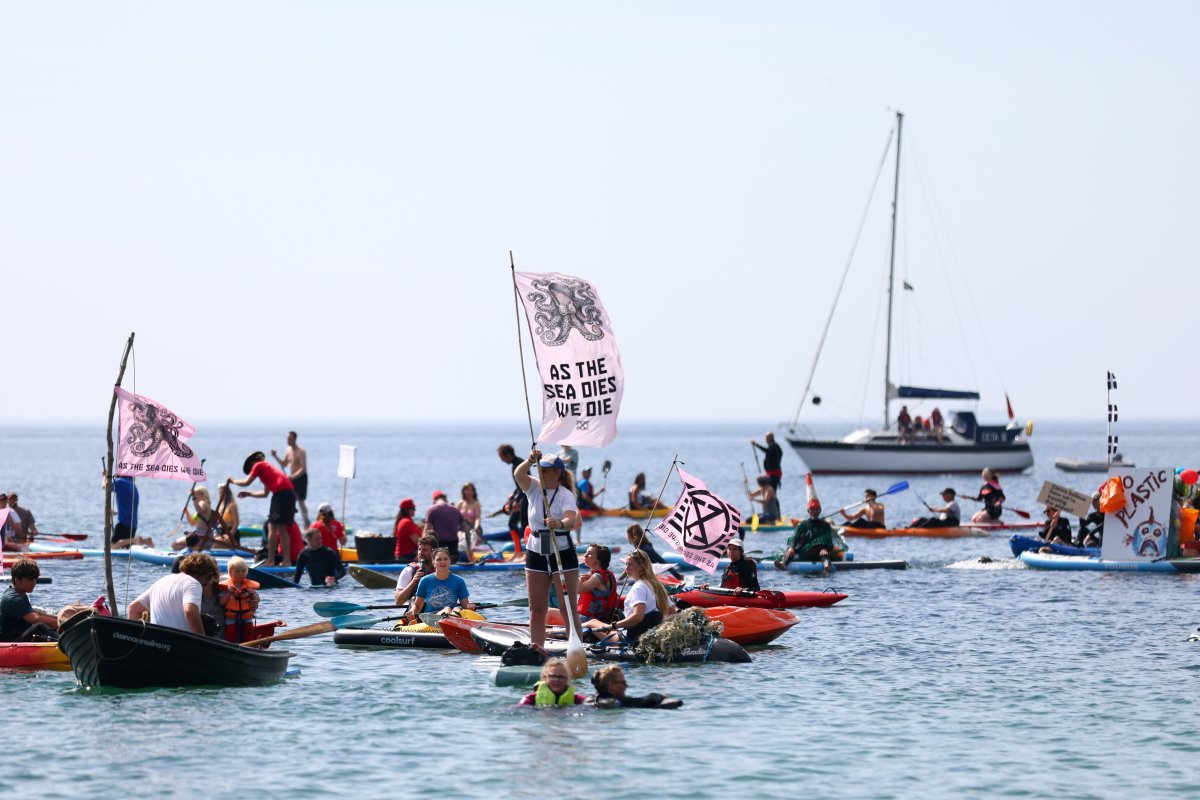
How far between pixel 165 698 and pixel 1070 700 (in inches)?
362

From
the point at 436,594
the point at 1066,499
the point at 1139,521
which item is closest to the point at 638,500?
the point at 1066,499

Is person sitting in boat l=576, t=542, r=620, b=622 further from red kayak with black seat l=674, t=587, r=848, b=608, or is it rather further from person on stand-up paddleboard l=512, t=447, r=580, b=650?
red kayak with black seat l=674, t=587, r=848, b=608

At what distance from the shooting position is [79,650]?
16188 millimetres

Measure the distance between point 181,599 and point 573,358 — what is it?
457 centimetres

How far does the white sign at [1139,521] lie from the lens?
96.5 ft

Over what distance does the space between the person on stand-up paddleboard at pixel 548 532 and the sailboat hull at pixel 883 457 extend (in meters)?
64.6

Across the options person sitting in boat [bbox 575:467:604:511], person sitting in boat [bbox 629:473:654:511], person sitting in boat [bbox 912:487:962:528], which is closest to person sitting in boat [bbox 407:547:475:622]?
person sitting in boat [bbox 912:487:962:528]

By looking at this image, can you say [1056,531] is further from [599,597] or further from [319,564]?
[599,597]

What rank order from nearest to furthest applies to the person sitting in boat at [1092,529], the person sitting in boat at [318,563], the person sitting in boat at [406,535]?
the person sitting in boat at [318,563] → the person sitting in boat at [406,535] → the person sitting in boat at [1092,529]

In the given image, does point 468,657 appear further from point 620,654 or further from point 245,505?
point 245,505

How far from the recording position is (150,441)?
16938mm

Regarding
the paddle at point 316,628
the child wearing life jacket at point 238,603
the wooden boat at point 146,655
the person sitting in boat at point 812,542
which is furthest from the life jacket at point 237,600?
the person sitting in boat at point 812,542

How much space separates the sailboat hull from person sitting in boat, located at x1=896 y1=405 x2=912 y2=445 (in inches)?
33.8

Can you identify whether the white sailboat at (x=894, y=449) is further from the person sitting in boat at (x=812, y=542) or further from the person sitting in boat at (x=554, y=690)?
the person sitting in boat at (x=554, y=690)
